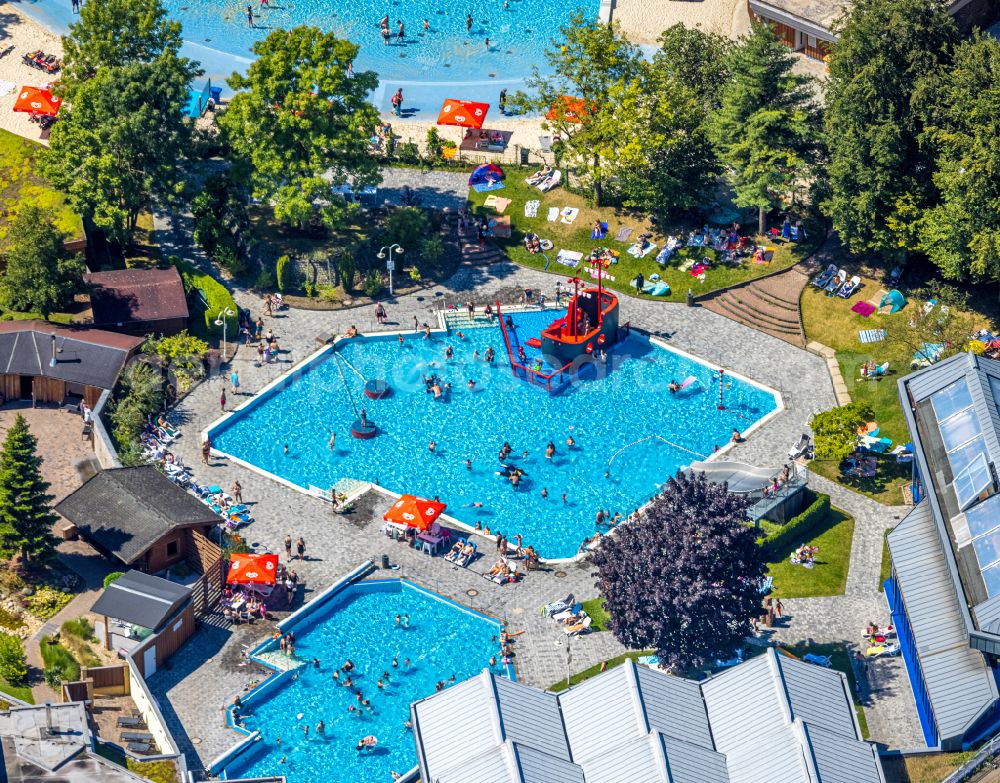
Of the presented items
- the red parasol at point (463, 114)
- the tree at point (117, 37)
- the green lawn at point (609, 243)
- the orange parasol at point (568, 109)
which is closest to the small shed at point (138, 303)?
the tree at point (117, 37)

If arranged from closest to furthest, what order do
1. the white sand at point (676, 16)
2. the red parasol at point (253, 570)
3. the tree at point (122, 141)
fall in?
1. the red parasol at point (253, 570)
2. the tree at point (122, 141)
3. the white sand at point (676, 16)

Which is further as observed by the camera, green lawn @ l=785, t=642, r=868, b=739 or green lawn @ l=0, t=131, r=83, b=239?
green lawn @ l=0, t=131, r=83, b=239

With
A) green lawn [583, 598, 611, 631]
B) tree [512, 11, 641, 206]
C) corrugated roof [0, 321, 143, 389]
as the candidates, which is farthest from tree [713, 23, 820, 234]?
corrugated roof [0, 321, 143, 389]

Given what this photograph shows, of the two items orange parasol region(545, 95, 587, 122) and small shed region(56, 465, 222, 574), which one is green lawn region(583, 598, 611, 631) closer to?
small shed region(56, 465, 222, 574)

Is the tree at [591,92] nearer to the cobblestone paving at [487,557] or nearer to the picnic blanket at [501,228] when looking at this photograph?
the picnic blanket at [501,228]

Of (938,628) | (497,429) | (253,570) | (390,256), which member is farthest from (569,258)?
(938,628)

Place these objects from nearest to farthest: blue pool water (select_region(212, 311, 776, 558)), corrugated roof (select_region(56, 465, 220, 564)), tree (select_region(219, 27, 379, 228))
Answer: corrugated roof (select_region(56, 465, 220, 564)) → blue pool water (select_region(212, 311, 776, 558)) → tree (select_region(219, 27, 379, 228))
